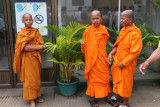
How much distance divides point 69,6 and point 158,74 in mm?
3288

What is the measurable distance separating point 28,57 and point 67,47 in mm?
769

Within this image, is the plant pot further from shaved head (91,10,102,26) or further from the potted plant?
shaved head (91,10,102,26)

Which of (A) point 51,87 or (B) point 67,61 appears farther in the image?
(A) point 51,87

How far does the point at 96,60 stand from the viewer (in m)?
3.07

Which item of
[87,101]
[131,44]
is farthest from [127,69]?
[87,101]

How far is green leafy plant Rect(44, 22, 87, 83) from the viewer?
122 inches

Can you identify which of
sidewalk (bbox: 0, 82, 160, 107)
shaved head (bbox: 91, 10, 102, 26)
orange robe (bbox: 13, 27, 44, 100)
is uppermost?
shaved head (bbox: 91, 10, 102, 26)

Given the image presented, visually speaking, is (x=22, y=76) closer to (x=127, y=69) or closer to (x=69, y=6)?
(x=127, y=69)

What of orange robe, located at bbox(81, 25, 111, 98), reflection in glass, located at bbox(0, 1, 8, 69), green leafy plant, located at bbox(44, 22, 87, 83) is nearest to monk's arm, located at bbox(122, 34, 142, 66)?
orange robe, located at bbox(81, 25, 111, 98)

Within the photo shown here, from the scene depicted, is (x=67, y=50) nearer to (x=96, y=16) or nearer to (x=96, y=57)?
(x=96, y=57)

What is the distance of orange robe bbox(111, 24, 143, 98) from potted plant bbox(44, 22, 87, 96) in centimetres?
72

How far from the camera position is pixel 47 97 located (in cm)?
363

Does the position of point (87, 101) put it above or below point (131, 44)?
below

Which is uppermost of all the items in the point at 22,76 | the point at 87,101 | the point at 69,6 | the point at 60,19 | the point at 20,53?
the point at 69,6
